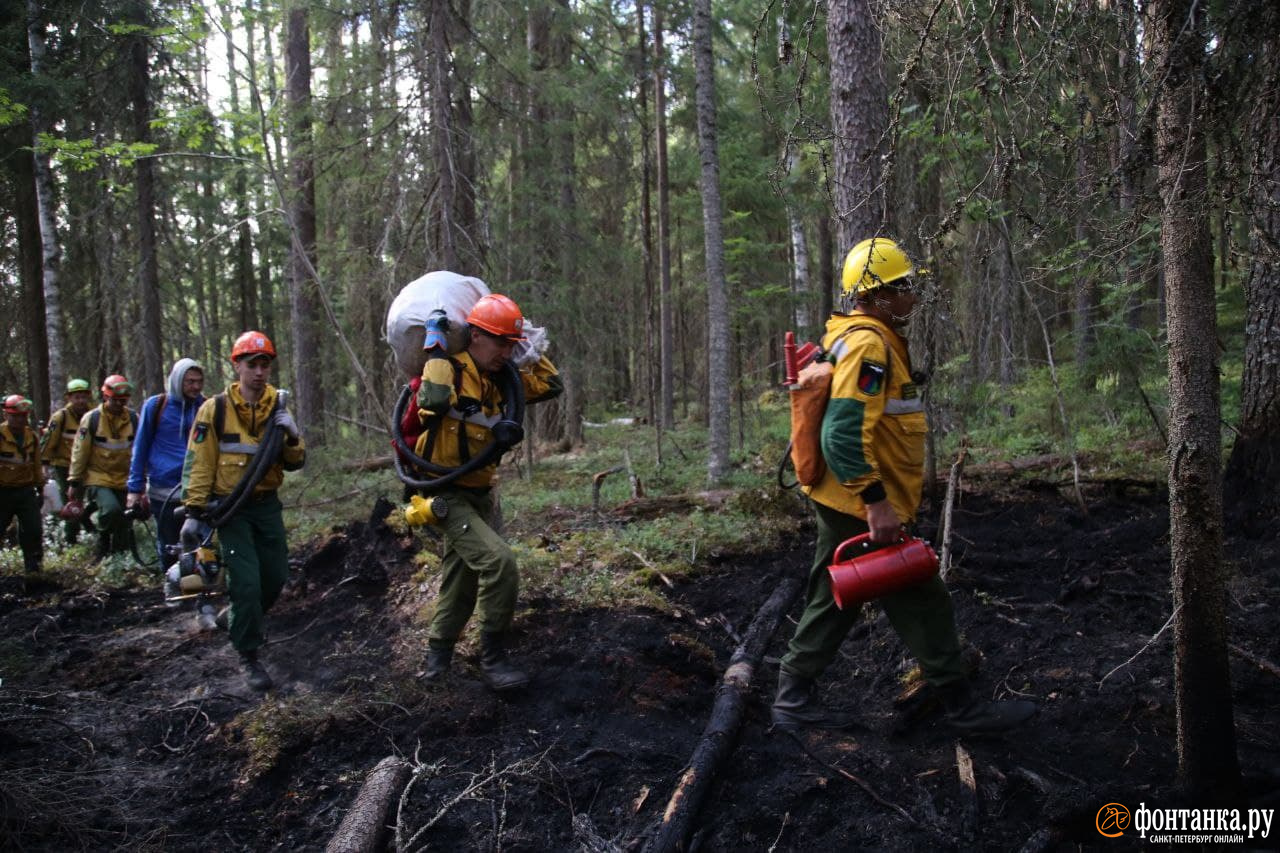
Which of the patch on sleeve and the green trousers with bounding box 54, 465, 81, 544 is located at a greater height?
the patch on sleeve

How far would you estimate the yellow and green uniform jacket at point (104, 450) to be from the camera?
8.92m

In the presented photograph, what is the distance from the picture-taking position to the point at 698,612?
6.16 meters

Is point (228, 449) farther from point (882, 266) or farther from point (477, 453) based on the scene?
point (882, 266)

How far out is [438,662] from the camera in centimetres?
520

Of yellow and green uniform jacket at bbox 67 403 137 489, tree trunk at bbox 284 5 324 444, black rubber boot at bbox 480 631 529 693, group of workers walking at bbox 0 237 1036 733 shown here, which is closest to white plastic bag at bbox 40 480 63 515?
yellow and green uniform jacket at bbox 67 403 137 489

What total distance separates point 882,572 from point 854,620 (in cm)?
43

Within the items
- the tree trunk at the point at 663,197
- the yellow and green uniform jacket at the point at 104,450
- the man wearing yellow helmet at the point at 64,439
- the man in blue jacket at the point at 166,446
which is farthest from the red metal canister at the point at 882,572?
the tree trunk at the point at 663,197

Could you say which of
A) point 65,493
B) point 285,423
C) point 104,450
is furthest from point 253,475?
point 65,493

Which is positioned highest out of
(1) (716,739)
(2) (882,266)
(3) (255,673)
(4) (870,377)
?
(2) (882,266)

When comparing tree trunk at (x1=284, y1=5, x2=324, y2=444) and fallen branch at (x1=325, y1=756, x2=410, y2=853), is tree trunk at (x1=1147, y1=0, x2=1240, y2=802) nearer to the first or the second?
fallen branch at (x1=325, y1=756, x2=410, y2=853)

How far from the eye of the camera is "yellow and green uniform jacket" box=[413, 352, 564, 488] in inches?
190

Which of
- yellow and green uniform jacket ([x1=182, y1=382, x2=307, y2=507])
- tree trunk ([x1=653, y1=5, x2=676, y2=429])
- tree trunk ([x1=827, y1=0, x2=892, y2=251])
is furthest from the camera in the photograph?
tree trunk ([x1=653, y1=5, x2=676, y2=429])

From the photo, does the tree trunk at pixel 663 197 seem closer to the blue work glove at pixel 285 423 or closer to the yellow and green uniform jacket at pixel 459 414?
the blue work glove at pixel 285 423

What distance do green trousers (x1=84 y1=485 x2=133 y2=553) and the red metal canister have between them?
881 cm
